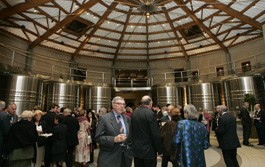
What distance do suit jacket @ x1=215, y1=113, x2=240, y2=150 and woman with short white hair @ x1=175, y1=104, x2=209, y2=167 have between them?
140 cm

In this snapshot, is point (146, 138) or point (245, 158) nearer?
point (146, 138)

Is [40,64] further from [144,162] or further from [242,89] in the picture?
[242,89]

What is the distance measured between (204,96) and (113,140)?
12667 millimetres

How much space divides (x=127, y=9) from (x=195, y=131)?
1312cm

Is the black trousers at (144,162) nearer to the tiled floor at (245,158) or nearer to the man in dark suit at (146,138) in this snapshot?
the man in dark suit at (146,138)

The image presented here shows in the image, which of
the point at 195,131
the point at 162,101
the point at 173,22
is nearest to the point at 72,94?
the point at 162,101

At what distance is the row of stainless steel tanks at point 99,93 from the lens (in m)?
9.12

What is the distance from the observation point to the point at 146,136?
3.20 m

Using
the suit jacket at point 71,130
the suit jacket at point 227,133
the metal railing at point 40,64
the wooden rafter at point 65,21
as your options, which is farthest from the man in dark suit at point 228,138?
the wooden rafter at point 65,21

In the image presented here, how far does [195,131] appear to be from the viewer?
9.90 ft

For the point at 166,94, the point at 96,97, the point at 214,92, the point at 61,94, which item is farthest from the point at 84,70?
the point at 214,92

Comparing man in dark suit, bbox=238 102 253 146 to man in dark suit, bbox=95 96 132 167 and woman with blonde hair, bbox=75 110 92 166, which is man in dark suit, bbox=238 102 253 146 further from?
man in dark suit, bbox=95 96 132 167

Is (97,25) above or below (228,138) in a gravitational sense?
above

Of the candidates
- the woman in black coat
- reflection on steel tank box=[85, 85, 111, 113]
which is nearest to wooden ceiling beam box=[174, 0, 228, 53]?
reflection on steel tank box=[85, 85, 111, 113]
